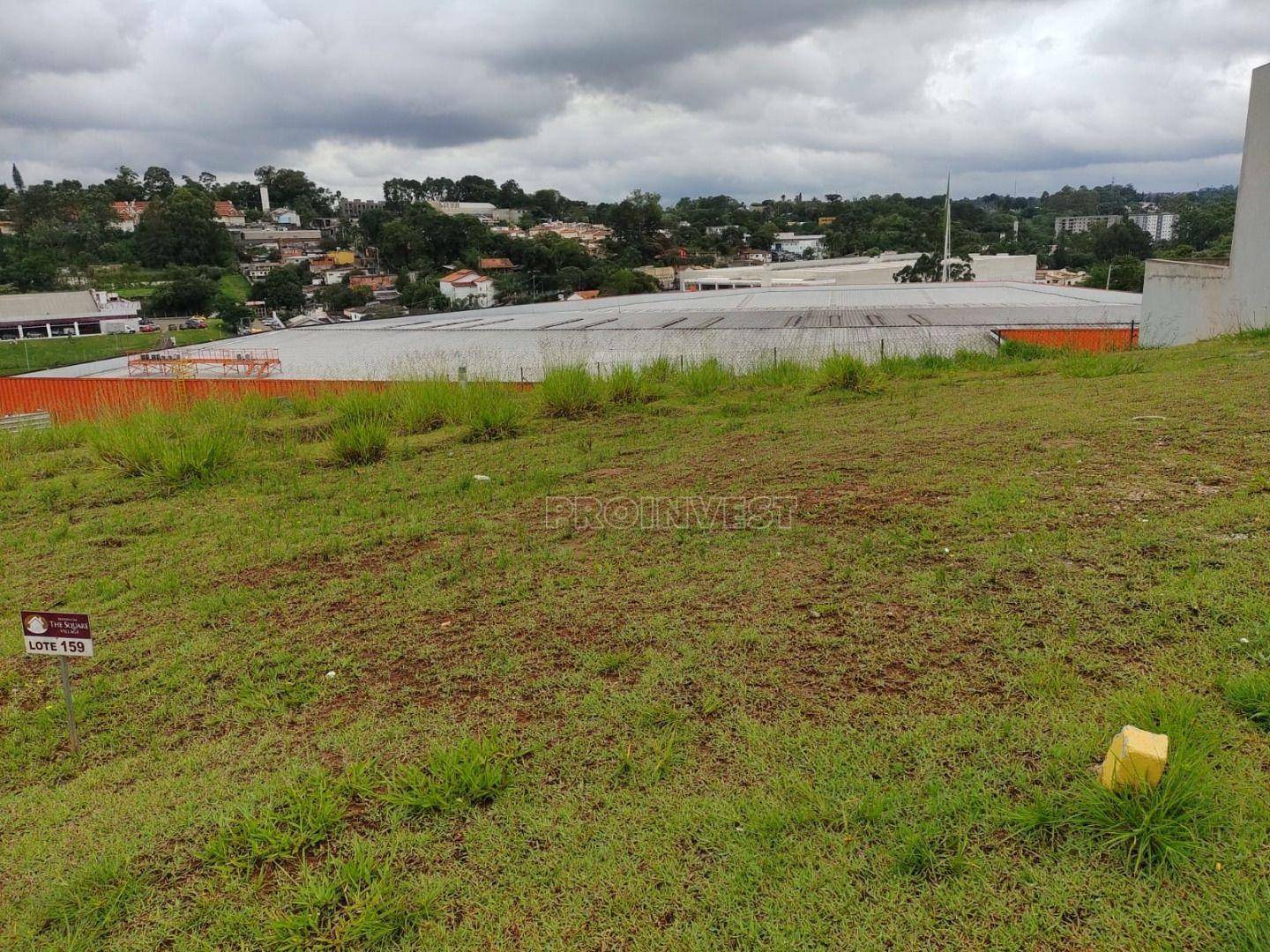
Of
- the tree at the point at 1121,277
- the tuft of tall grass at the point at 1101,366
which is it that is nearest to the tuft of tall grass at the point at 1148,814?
the tuft of tall grass at the point at 1101,366

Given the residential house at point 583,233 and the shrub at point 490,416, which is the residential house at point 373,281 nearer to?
the residential house at point 583,233

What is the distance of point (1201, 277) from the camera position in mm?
15461

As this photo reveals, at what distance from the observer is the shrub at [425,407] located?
891cm

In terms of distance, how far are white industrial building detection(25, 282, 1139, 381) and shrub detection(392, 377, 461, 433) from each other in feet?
6.42

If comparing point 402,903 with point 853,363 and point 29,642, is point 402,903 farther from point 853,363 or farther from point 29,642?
point 853,363

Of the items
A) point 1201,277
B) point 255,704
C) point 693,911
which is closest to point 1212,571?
point 693,911

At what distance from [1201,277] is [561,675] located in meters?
17.4

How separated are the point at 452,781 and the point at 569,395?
23.5 ft

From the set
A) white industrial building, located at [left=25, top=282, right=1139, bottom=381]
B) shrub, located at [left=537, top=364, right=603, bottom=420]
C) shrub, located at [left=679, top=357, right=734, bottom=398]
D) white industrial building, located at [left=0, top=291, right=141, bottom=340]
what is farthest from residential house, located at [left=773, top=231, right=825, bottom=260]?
shrub, located at [left=537, top=364, right=603, bottom=420]

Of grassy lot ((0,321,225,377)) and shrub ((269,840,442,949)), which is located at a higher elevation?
shrub ((269,840,442,949))

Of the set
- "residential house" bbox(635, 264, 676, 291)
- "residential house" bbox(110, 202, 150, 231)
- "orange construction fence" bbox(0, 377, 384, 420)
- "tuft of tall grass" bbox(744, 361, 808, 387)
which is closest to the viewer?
"tuft of tall grass" bbox(744, 361, 808, 387)

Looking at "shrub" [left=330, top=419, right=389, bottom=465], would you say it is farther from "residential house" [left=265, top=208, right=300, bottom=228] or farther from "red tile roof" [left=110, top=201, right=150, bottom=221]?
"residential house" [left=265, top=208, right=300, bottom=228]

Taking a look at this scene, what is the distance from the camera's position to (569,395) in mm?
9367

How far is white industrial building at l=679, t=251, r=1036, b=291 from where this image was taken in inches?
1848
